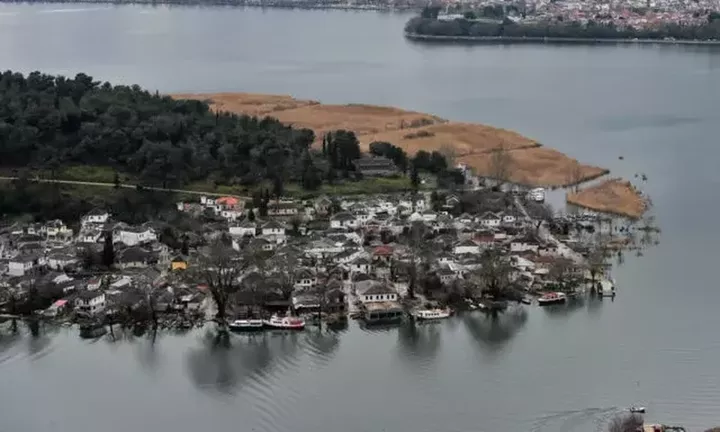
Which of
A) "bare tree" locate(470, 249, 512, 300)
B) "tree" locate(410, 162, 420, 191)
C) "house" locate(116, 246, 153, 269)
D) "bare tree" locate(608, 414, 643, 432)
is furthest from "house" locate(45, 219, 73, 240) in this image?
"bare tree" locate(608, 414, 643, 432)

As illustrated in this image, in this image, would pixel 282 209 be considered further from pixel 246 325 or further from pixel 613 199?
pixel 613 199

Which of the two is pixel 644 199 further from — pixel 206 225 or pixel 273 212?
pixel 206 225

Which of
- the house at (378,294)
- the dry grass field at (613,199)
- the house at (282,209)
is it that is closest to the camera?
the house at (378,294)

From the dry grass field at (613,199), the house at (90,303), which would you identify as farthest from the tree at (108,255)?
the dry grass field at (613,199)

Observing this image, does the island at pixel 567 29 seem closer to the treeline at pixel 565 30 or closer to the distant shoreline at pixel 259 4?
the treeline at pixel 565 30

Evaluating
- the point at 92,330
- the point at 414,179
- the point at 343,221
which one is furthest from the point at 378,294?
the point at 414,179

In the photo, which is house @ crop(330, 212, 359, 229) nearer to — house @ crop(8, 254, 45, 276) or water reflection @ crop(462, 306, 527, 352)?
water reflection @ crop(462, 306, 527, 352)
